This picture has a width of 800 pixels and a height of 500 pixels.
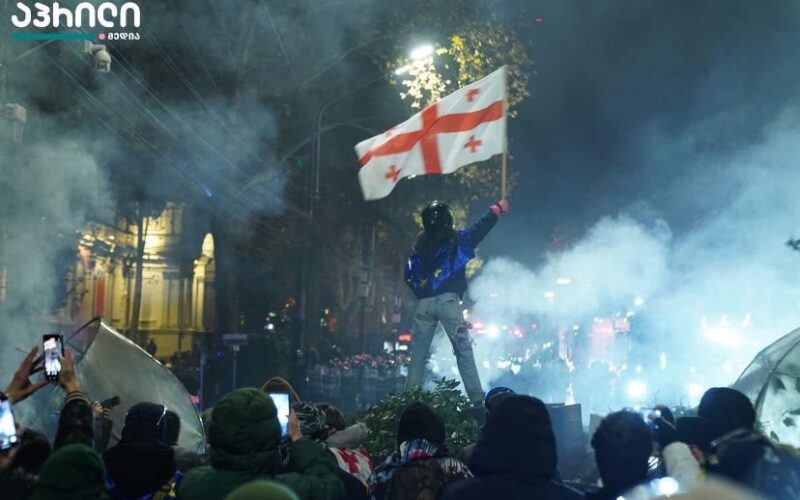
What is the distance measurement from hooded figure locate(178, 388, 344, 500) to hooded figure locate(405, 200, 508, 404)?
15.1 feet

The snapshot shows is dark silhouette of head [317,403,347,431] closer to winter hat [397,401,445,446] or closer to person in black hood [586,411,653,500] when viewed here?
winter hat [397,401,445,446]

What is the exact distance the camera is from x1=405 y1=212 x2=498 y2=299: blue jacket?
8.30m

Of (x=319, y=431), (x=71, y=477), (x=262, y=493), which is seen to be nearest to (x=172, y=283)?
(x=319, y=431)

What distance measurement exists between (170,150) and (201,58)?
121 inches

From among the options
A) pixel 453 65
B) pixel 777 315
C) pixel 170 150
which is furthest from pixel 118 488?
pixel 453 65

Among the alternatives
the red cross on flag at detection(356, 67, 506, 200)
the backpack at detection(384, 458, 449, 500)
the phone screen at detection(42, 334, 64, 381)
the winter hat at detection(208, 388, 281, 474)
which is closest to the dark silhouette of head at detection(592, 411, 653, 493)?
the backpack at detection(384, 458, 449, 500)

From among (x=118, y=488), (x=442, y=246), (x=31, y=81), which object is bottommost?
(x=118, y=488)

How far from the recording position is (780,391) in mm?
6445

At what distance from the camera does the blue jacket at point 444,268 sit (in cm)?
830

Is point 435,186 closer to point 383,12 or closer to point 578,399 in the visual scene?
point 383,12

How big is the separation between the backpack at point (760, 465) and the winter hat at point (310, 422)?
1897mm

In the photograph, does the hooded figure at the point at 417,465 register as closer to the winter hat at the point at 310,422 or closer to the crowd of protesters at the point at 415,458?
the crowd of protesters at the point at 415,458

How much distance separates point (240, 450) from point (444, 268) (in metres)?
5.00

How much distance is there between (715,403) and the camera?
14.5 ft
